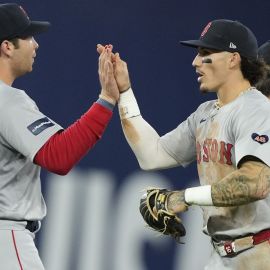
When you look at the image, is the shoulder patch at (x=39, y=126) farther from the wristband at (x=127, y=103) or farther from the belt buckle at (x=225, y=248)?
the belt buckle at (x=225, y=248)

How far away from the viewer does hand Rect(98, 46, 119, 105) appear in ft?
11.1

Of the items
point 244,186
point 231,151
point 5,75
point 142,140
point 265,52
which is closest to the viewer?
point 244,186

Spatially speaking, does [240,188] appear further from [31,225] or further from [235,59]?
[31,225]

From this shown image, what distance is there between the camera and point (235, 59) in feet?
11.4

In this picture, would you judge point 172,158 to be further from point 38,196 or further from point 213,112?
point 38,196

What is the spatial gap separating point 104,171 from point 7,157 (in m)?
1.99

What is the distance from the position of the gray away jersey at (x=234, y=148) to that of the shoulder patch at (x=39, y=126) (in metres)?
0.64

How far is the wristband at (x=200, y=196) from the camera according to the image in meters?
3.18

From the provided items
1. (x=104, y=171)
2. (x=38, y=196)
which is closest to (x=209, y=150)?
(x=38, y=196)

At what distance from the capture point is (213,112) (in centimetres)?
350

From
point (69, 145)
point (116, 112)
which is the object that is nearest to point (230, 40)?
point (69, 145)

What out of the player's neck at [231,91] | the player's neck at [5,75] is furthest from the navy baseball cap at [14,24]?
the player's neck at [231,91]

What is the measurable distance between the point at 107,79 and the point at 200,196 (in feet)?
2.07

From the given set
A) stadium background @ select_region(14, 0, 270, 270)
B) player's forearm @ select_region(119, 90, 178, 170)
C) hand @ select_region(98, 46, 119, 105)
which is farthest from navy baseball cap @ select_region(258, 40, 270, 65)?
stadium background @ select_region(14, 0, 270, 270)
